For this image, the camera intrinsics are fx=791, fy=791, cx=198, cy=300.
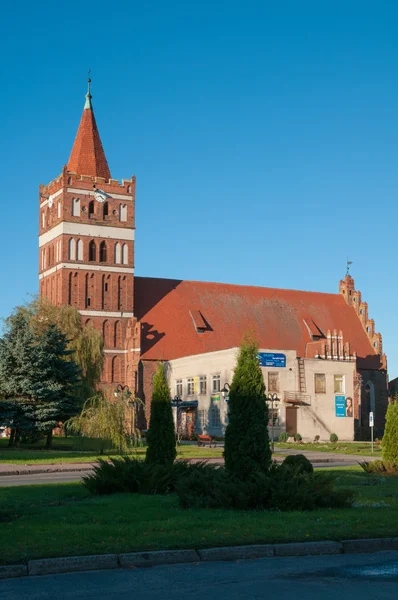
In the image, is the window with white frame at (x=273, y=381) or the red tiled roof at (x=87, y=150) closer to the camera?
the window with white frame at (x=273, y=381)

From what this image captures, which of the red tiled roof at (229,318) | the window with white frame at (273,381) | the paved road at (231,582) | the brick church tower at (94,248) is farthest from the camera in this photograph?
the red tiled roof at (229,318)

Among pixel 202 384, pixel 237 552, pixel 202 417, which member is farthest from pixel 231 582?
pixel 202 384

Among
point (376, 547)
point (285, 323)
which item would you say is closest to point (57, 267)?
point (285, 323)

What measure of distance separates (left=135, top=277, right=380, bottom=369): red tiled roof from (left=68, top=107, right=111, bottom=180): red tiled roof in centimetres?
1066

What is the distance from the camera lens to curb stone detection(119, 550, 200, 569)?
32.6 feet

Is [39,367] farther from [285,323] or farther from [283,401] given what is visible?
[285,323]

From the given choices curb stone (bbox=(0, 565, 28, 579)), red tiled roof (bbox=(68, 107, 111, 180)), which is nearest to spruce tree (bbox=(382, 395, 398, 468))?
curb stone (bbox=(0, 565, 28, 579))

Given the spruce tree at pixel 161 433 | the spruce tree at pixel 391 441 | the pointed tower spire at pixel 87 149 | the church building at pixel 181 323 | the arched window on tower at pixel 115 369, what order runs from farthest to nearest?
the pointed tower spire at pixel 87 149
the arched window on tower at pixel 115 369
the church building at pixel 181 323
the spruce tree at pixel 391 441
the spruce tree at pixel 161 433

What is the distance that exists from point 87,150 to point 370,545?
62115 mm

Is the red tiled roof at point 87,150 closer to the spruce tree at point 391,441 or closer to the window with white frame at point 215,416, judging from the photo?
the window with white frame at point 215,416

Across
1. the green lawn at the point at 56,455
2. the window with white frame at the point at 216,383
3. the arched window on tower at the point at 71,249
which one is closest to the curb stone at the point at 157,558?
the green lawn at the point at 56,455

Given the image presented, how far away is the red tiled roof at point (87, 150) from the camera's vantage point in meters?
69.3

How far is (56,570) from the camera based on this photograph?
31.4 feet

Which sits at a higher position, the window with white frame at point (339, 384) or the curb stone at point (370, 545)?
the window with white frame at point (339, 384)
